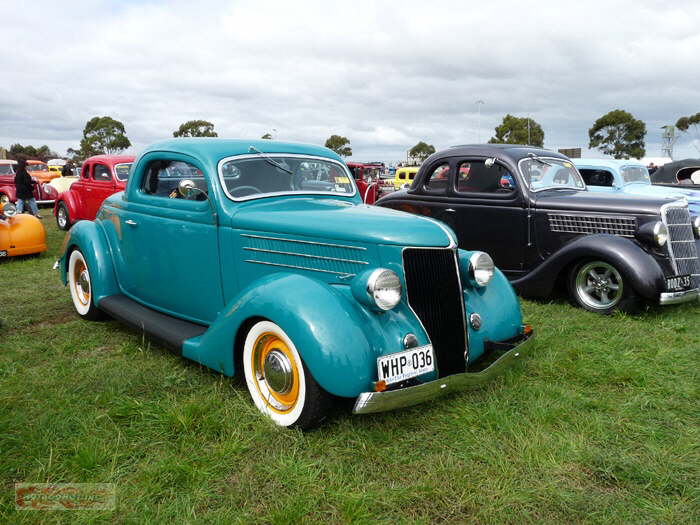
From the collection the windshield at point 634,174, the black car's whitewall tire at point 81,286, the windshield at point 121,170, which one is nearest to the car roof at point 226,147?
the black car's whitewall tire at point 81,286

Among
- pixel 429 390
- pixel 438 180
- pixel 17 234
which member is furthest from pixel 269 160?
pixel 17 234

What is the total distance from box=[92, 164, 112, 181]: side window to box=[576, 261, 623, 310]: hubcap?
9053 millimetres

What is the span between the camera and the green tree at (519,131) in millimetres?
48750

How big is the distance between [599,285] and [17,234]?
8.35 meters

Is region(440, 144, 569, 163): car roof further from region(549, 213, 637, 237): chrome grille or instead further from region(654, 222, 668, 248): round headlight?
region(654, 222, 668, 248): round headlight

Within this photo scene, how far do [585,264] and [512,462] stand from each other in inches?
136

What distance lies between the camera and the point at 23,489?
2.56 meters

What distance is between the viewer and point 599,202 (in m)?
5.88

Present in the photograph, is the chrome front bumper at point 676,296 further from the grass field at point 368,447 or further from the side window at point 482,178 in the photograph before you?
the side window at point 482,178

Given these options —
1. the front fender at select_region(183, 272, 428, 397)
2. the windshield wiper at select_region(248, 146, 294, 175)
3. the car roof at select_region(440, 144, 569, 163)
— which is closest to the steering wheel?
the windshield wiper at select_region(248, 146, 294, 175)

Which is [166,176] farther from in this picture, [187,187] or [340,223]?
[340,223]

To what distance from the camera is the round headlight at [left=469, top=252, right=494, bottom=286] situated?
3645 millimetres

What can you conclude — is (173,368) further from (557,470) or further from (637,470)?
(637,470)

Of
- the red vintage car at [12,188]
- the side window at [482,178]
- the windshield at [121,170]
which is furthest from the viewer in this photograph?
the red vintage car at [12,188]
